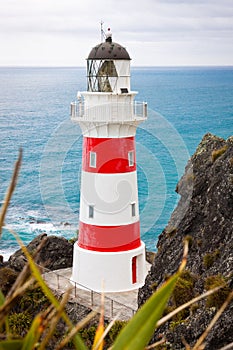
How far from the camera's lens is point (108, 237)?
57.8 feet

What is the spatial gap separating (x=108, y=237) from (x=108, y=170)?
1.93m

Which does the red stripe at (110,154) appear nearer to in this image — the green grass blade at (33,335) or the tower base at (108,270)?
the tower base at (108,270)

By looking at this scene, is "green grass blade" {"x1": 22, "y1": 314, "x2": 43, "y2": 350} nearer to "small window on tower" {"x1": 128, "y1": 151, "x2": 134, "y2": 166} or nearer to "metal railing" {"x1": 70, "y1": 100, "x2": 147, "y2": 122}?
"metal railing" {"x1": 70, "y1": 100, "x2": 147, "y2": 122}

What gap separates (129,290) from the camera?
18.0 meters

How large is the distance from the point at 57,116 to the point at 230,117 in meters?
25.7

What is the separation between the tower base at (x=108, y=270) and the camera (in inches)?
703

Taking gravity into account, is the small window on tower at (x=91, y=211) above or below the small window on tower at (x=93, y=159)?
below

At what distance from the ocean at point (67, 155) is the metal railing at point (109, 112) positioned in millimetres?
8102

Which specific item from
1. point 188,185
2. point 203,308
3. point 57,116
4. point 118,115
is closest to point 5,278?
point 118,115

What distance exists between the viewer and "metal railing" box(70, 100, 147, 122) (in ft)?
56.8

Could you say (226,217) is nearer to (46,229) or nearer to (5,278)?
(5,278)

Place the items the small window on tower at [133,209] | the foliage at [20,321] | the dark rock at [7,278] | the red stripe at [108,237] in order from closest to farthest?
1. the foliage at [20,321]
2. the red stripe at [108,237]
3. the dark rock at [7,278]
4. the small window on tower at [133,209]

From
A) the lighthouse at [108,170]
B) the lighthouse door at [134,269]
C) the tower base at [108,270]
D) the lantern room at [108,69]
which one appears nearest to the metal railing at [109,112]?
the lighthouse at [108,170]

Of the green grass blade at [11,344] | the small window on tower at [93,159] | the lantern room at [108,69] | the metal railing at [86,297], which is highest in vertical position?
the lantern room at [108,69]
